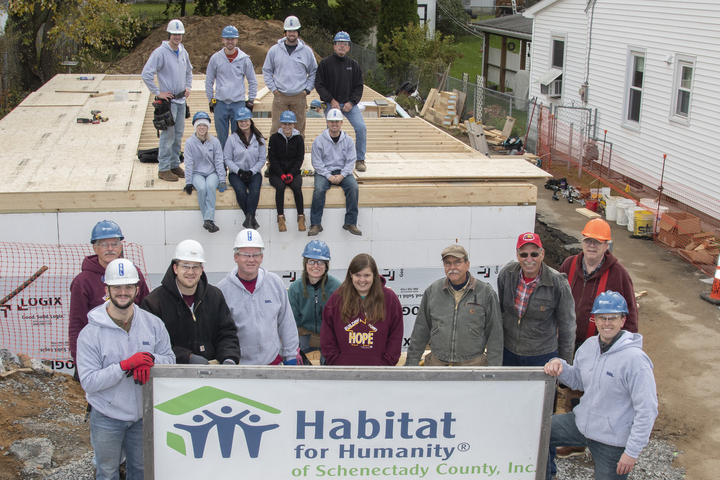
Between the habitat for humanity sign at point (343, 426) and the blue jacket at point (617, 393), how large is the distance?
0.45 meters

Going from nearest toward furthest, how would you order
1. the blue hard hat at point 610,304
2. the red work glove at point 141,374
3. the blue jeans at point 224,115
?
the red work glove at point 141,374
the blue hard hat at point 610,304
the blue jeans at point 224,115

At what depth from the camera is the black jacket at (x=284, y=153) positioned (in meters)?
9.22

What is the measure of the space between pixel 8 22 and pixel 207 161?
818 inches

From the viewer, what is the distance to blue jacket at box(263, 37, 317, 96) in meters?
10.1

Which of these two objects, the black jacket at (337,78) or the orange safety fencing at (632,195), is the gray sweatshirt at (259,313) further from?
the orange safety fencing at (632,195)

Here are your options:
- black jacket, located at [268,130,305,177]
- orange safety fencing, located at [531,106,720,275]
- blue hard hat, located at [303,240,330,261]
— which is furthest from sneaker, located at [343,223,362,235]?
orange safety fencing, located at [531,106,720,275]

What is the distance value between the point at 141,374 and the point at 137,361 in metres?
0.09

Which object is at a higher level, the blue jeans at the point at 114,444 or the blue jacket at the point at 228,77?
the blue jacket at the point at 228,77

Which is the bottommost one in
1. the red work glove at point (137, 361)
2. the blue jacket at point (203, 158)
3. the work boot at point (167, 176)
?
the red work glove at point (137, 361)

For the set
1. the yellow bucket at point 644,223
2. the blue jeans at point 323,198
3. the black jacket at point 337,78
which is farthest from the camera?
Answer: the yellow bucket at point 644,223

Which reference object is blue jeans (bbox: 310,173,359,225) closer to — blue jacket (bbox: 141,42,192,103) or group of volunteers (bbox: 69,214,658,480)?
blue jacket (bbox: 141,42,192,103)

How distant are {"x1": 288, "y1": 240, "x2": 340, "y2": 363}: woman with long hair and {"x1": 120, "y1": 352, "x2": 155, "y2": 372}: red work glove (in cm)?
201

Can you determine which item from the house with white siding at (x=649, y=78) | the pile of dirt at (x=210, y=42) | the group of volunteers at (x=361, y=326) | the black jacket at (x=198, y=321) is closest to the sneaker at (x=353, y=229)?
the group of volunteers at (x=361, y=326)

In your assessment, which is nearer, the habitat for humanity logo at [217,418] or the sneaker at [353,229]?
the habitat for humanity logo at [217,418]
